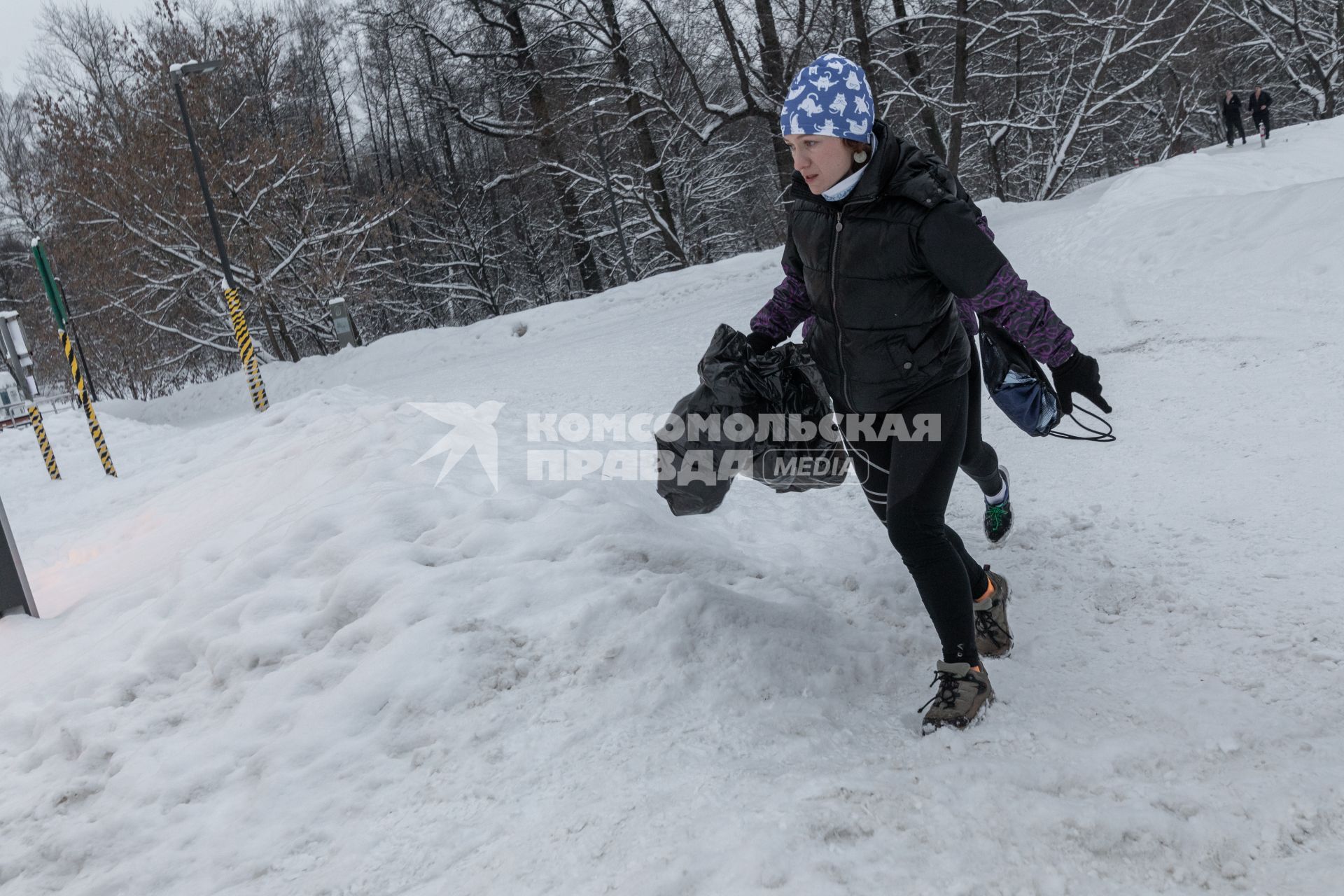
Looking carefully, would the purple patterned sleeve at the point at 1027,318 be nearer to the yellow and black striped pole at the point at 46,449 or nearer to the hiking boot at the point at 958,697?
the hiking boot at the point at 958,697

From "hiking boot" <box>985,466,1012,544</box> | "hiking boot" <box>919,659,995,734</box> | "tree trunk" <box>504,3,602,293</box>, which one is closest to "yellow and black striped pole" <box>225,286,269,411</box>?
"tree trunk" <box>504,3,602,293</box>

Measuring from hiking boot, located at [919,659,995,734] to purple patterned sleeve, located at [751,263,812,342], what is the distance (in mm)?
1299

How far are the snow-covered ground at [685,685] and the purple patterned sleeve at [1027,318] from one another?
1125mm

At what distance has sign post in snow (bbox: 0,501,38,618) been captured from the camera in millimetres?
4699

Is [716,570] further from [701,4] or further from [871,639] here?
[701,4]

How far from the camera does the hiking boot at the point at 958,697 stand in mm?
2773

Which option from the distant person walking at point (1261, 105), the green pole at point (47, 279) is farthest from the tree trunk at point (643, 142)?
the distant person walking at point (1261, 105)

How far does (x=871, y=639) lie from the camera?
11.2ft

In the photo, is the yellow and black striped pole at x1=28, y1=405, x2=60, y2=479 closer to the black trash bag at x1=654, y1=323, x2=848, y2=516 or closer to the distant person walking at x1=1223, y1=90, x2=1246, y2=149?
the black trash bag at x1=654, y1=323, x2=848, y2=516

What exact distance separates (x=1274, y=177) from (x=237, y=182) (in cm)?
2171

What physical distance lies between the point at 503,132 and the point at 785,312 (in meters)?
22.9

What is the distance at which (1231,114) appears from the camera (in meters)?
24.4

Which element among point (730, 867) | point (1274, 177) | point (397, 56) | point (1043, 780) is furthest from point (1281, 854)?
point (397, 56)

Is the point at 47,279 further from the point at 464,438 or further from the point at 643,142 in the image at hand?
the point at 643,142
